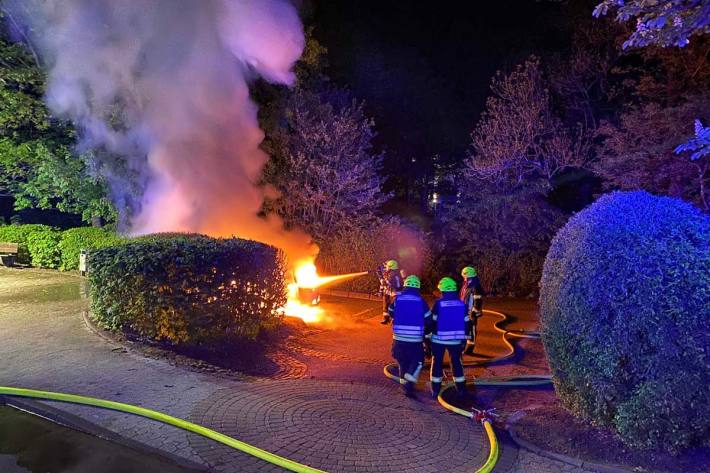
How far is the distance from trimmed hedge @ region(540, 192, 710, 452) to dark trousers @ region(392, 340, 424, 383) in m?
1.78

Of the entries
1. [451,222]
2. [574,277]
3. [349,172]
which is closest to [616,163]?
[451,222]

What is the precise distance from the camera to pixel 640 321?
13.5 ft

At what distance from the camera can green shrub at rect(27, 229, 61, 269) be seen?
54.2 ft

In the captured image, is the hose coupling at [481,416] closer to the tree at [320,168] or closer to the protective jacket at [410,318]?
the protective jacket at [410,318]

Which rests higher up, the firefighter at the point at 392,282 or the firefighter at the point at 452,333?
the firefighter at the point at 392,282

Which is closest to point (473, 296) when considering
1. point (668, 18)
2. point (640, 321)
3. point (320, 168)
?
point (640, 321)

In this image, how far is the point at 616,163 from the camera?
11.4 meters

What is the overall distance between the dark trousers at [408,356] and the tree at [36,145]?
12.2 m

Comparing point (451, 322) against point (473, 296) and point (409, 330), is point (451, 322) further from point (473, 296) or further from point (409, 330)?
point (473, 296)

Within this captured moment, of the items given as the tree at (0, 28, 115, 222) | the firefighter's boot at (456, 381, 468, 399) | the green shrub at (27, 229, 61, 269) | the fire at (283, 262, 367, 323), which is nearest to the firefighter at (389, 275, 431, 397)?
the firefighter's boot at (456, 381, 468, 399)

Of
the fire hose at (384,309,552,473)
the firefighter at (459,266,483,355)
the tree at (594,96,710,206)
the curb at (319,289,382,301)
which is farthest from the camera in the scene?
the curb at (319,289,382,301)

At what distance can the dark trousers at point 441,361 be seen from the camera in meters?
6.00

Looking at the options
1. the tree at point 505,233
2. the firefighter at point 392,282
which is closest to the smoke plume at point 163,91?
the firefighter at point 392,282

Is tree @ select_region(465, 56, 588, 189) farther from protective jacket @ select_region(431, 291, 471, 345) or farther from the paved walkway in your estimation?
protective jacket @ select_region(431, 291, 471, 345)
